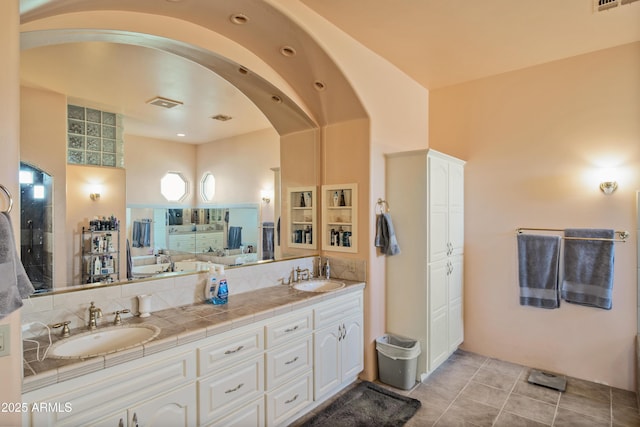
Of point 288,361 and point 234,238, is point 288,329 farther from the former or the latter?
point 234,238

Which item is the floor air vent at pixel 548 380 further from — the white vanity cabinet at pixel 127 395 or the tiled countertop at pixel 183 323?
the white vanity cabinet at pixel 127 395

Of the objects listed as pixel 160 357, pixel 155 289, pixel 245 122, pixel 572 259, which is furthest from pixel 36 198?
pixel 572 259

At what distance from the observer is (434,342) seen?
121 inches

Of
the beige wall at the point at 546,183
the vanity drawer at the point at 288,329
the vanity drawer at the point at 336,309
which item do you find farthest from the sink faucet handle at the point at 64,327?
the beige wall at the point at 546,183

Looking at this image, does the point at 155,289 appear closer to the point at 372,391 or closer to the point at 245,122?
the point at 245,122

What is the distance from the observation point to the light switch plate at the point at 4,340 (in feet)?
3.93

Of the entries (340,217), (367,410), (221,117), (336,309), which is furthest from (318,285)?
(221,117)

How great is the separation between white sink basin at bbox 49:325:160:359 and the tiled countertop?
4cm

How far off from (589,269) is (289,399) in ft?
9.12

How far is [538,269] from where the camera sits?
3.20m

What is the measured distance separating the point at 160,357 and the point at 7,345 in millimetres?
600

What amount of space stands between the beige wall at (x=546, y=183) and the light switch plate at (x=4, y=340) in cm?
371

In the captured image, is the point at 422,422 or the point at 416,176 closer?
the point at 422,422

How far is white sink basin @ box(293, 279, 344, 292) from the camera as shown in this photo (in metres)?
2.90
